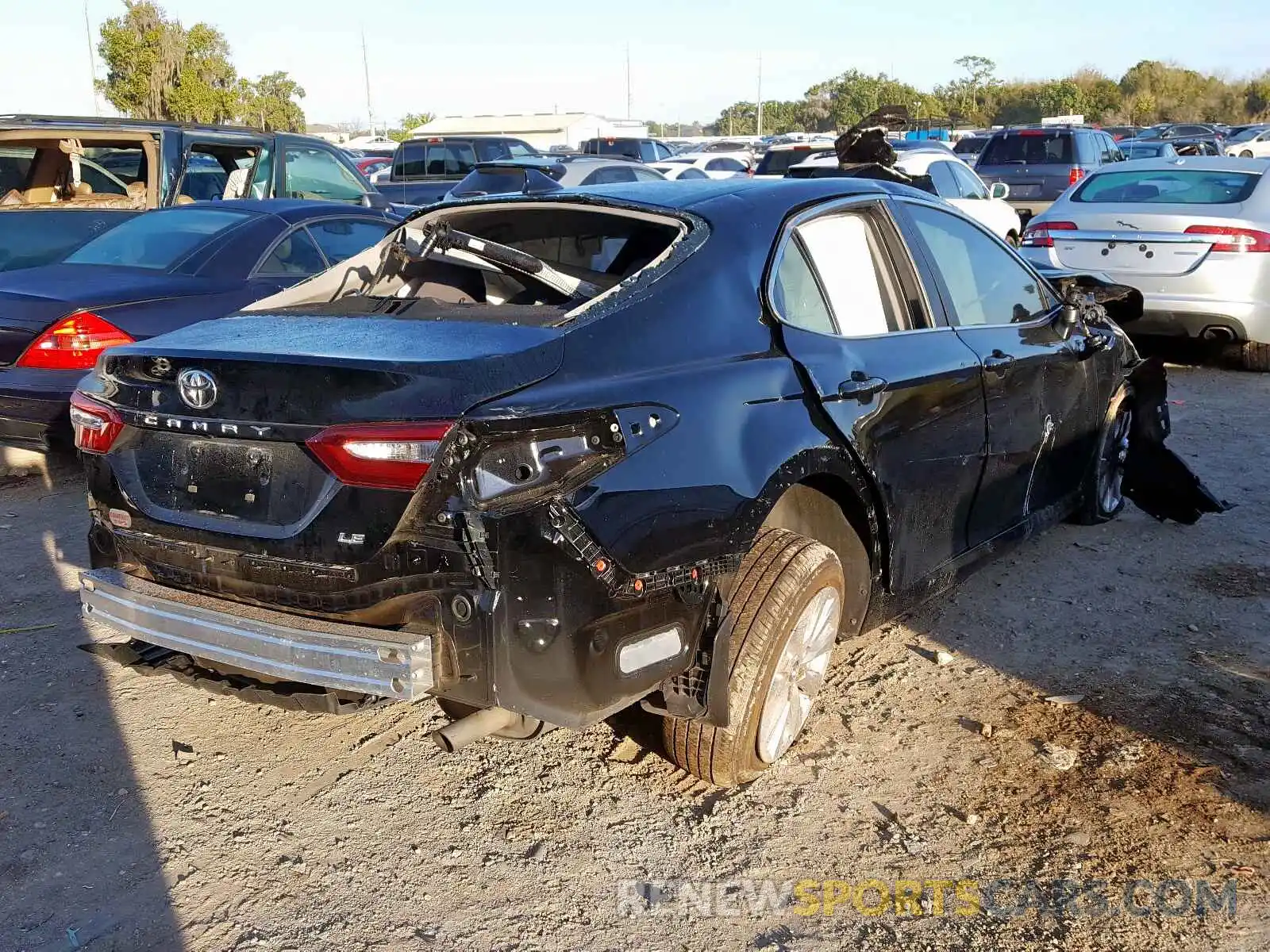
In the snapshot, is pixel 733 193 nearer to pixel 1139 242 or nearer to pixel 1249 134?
pixel 1139 242

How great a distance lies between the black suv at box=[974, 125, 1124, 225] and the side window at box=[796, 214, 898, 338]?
15.0 meters

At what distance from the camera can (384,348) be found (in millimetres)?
2805

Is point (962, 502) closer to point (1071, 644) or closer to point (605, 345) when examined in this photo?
point (1071, 644)

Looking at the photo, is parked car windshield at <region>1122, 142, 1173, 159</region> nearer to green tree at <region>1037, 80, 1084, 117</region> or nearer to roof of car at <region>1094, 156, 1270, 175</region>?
roof of car at <region>1094, 156, 1270, 175</region>

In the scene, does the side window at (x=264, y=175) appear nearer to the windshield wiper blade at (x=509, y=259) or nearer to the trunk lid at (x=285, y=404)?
the windshield wiper blade at (x=509, y=259)

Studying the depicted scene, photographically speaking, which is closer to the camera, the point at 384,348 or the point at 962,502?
the point at 384,348

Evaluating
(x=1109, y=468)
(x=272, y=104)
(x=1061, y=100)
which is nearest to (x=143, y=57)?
(x=272, y=104)

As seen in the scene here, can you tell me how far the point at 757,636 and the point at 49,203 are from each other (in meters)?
7.66

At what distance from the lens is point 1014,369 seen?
423 cm

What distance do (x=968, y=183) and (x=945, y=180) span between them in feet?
2.58

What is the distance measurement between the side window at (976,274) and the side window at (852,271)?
33 centimetres

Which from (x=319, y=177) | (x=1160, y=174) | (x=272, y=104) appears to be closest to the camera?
(x=1160, y=174)


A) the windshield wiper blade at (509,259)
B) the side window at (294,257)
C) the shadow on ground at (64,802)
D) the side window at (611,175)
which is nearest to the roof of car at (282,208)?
the side window at (294,257)

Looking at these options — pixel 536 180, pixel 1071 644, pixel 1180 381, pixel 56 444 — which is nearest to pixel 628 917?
pixel 1071 644
